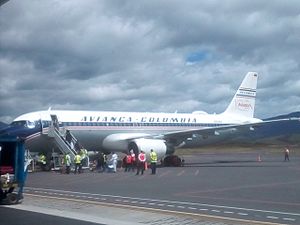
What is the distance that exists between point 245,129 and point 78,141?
604 inches

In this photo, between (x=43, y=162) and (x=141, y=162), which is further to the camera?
(x=43, y=162)

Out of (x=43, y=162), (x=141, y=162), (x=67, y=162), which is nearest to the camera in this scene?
(x=141, y=162)

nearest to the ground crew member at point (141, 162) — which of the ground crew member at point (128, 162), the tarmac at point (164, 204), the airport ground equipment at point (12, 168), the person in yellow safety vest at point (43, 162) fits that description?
the ground crew member at point (128, 162)

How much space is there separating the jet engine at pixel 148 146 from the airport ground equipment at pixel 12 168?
19181 millimetres

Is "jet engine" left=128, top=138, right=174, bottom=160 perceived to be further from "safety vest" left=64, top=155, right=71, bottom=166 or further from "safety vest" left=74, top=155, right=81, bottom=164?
"safety vest" left=64, top=155, right=71, bottom=166

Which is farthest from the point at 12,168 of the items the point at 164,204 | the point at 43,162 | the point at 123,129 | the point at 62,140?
the point at 123,129

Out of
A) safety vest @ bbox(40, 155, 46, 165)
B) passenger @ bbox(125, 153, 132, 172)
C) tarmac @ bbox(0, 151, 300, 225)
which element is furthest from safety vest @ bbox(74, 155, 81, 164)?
tarmac @ bbox(0, 151, 300, 225)

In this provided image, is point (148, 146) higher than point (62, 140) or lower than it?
lower

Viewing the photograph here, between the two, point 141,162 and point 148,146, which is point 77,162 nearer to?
point 141,162

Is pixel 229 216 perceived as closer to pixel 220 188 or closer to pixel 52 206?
pixel 52 206

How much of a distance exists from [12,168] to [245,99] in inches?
1531

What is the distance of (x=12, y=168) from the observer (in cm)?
1614

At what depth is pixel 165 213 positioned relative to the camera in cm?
1329

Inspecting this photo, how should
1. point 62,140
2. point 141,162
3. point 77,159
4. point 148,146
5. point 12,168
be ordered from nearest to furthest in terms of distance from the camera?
point 12,168 → point 141,162 → point 77,159 → point 62,140 → point 148,146
